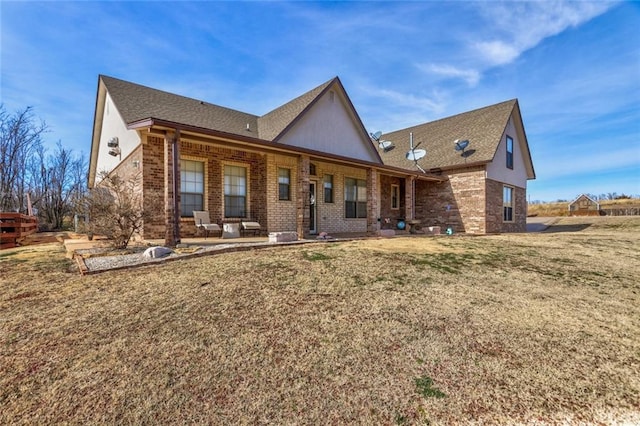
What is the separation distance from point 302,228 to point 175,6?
737 centimetres

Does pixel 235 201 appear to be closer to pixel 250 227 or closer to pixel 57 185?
pixel 250 227

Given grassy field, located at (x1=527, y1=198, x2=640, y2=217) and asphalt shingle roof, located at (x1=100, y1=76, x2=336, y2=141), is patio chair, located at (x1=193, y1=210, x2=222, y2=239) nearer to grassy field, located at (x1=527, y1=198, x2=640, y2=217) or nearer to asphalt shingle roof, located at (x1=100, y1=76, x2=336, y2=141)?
asphalt shingle roof, located at (x1=100, y1=76, x2=336, y2=141)

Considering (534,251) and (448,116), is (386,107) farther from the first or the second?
(534,251)

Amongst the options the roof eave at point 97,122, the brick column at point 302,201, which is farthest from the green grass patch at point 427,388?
the roof eave at point 97,122

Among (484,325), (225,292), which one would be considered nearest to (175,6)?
(225,292)

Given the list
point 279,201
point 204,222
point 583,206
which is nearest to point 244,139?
point 204,222

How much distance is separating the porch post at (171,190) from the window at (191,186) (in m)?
2.33

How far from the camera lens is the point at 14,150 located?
19969 millimetres

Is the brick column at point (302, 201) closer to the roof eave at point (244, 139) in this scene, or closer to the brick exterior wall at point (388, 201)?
the roof eave at point (244, 139)

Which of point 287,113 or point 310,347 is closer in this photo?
point 310,347

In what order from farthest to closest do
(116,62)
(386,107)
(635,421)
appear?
(386,107) < (116,62) < (635,421)

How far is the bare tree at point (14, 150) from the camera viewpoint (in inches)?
742

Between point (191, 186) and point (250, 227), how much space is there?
2.34 m

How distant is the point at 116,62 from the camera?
44.4 ft
